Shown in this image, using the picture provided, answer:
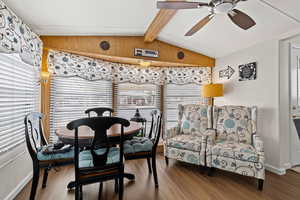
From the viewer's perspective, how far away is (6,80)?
1.83 meters

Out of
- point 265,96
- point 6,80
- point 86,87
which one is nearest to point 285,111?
point 265,96

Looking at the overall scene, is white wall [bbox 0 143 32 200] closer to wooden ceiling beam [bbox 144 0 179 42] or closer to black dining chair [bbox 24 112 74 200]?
black dining chair [bbox 24 112 74 200]

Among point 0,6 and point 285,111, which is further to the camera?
point 285,111

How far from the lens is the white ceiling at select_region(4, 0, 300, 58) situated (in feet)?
6.54

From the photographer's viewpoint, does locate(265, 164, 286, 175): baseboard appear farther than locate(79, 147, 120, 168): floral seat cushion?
Yes

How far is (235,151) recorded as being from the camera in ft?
7.41

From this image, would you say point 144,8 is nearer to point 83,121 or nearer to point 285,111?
point 83,121

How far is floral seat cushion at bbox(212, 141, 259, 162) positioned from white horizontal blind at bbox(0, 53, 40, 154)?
8.89 feet

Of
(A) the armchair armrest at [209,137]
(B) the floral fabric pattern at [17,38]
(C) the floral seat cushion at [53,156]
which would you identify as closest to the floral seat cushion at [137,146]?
(C) the floral seat cushion at [53,156]

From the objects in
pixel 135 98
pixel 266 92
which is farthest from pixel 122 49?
pixel 266 92

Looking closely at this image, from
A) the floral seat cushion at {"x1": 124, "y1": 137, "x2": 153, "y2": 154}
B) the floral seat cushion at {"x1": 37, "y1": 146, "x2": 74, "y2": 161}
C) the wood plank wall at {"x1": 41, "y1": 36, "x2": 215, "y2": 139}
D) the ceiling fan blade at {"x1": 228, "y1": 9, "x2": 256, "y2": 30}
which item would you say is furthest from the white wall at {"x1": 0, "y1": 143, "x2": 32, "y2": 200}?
the ceiling fan blade at {"x1": 228, "y1": 9, "x2": 256, "y2": 30}

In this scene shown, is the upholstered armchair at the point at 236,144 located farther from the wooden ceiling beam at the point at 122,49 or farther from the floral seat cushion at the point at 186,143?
Result: the wooden ceiling beam at the point at 122,49

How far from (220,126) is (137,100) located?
72.3 inches

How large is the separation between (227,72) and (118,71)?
2.37m
